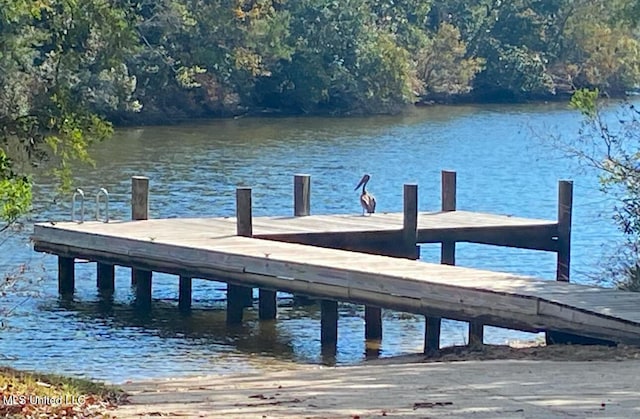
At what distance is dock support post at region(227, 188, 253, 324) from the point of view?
21.4m

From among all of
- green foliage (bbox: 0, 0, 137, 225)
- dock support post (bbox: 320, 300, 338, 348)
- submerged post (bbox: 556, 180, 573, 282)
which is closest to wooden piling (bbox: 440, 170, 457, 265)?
submerged post (bbox: 556, 180, 573, 282)

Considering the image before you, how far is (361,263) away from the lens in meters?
19.7

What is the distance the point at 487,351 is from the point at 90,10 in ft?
22.1

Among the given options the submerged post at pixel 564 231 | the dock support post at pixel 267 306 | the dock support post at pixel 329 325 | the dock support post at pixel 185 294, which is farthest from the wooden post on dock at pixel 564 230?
the dock support post at pixel 185 294

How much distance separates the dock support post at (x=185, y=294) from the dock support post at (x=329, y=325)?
3.13m

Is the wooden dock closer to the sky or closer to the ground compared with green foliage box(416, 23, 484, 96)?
closer to the ground

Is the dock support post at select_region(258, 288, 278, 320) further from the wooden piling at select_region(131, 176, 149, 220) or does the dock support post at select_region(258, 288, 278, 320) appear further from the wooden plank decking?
the wooden piling at select_region(131, 176, 149, 220)

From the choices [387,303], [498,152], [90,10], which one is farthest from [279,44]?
[90,10]

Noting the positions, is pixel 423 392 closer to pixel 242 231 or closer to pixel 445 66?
pixel 242 231

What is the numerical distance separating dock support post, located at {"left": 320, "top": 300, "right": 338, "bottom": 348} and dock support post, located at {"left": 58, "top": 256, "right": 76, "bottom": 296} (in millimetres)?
5277

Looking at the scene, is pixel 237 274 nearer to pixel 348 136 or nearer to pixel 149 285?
pixel 149 285

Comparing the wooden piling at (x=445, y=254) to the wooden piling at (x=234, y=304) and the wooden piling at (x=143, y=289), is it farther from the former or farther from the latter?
the wooden piling at (x=143, y=289)

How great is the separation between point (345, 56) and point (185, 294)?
52514 millimetres

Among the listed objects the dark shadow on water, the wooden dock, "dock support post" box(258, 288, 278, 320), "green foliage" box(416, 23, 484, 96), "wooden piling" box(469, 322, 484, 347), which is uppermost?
"green foliage" box(416, 23, 484, 96)
